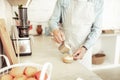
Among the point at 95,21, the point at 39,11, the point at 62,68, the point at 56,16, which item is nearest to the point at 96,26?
the point at 95,21

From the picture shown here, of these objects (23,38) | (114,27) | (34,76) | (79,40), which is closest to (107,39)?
(114,27)

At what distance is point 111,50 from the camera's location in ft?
10.5

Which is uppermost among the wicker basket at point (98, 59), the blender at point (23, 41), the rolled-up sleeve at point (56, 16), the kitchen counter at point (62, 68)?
the rolled-up sleeve at point (56, 16)

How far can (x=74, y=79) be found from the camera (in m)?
0.96

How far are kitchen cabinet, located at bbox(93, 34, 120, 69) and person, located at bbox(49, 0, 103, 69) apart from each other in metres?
1.46

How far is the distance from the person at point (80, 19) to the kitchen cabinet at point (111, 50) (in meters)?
1.46

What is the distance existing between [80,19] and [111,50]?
1.80 metres

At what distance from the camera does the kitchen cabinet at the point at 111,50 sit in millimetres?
3057

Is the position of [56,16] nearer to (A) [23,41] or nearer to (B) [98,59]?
(A) [23,41]

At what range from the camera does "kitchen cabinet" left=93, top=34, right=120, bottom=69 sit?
3.06 meters

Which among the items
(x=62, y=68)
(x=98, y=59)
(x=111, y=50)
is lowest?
(x=98, y=59)

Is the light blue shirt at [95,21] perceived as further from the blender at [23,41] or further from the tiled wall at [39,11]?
the tiled wall at [39,11]

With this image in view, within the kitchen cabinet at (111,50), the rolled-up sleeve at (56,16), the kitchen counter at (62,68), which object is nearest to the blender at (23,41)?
the kitchen counter at (62,68)

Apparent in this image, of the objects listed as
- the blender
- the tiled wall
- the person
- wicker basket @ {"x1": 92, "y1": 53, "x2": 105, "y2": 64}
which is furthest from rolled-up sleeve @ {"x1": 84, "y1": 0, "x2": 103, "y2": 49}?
wicker basket @ {"x1": 92, "y1": 53, "x2": 105, "y2": 64}
